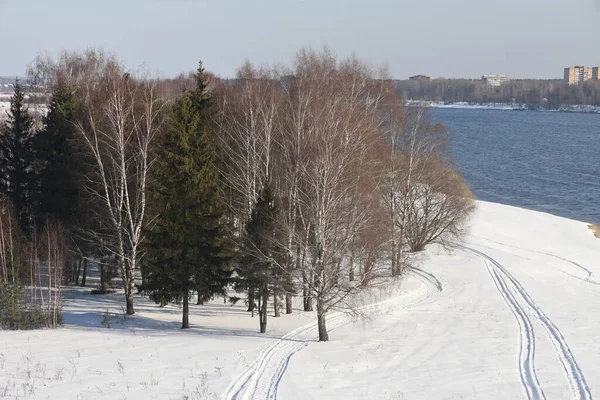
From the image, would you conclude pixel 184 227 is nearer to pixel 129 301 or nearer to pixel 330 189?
pixel 129 301

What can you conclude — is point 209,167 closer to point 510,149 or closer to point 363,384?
point 363,384

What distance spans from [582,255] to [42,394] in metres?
38.9

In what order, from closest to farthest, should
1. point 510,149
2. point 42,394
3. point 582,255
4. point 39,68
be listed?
point 42,394 < point 582,255 < point 39,68 < point 510,149

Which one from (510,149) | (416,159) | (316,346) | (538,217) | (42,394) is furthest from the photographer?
(510,149)

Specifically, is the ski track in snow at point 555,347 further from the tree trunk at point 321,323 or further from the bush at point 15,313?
the bush at point 15,313

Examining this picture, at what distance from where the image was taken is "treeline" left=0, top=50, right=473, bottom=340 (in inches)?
975

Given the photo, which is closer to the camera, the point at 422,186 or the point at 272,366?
the point at 272,366

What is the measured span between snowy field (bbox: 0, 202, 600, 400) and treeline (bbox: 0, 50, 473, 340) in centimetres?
146

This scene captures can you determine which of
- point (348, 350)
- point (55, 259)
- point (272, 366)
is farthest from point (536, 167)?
point (272, 366)

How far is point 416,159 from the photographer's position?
127 feet

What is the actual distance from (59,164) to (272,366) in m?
17.5

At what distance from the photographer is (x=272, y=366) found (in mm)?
20203

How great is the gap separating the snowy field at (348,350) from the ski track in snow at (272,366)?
0.05 m

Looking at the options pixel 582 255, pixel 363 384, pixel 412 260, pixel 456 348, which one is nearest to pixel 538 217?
pixel 582 255
